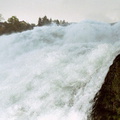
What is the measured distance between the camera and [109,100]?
16.4 ft

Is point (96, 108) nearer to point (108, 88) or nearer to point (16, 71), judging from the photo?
point (108, 88)

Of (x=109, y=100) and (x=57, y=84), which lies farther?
(x=57, y=84)

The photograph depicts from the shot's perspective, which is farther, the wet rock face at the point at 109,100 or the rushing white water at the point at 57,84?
the rushing white water at the point at 57,84

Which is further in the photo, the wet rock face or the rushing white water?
the rushing white water

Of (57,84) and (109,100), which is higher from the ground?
(109,100)

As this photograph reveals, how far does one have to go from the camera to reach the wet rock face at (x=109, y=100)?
4.79 meters

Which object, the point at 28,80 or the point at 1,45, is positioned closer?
the point at 28,80

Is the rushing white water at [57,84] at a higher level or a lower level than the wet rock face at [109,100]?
lower

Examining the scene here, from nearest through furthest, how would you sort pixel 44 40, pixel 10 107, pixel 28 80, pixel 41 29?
pixel 10 107
pixel 28 80
pixel 44 40
pixel 41 29

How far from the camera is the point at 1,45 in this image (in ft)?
52.6

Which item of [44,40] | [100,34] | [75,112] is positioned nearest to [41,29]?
[44,40]

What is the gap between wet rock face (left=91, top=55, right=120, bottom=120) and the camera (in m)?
4.79

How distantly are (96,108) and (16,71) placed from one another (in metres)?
4.48

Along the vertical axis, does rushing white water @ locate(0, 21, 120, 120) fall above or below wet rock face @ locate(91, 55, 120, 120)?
below
